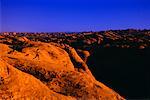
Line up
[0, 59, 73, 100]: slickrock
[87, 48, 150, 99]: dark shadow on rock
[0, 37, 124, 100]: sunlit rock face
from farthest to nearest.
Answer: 1. [87, 48, 150, 99]: dark shadow on rock
2. [0, 37, 124, 100]: sunlit rock face
3. [0, 59, 73, 100]: slickrock

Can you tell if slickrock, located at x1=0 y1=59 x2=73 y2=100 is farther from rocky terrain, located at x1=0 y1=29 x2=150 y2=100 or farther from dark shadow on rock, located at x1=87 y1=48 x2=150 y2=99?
dark shadow on rock, located at x1=87 y1=48 x2=150 y2=99

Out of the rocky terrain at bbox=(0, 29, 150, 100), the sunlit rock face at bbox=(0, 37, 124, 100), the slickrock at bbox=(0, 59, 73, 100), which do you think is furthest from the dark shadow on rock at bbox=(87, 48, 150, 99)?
the slickrock at bbox=(0, 59, 73, 100)

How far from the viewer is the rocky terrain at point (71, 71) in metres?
11.5

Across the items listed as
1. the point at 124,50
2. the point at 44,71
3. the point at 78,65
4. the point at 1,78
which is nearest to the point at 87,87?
the point at 44,71

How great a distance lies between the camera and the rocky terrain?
11508 millimetres

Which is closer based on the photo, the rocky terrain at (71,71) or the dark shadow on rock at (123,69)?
the rocky terrain at (71,71)

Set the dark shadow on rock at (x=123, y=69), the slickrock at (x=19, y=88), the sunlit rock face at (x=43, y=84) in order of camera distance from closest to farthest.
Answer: the slickrock at (x=19, y=88) → the sunlit rock face at (x=43, y=84) → the dark shadow on rock at (x=123, y=69)

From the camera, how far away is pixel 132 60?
3938 cm

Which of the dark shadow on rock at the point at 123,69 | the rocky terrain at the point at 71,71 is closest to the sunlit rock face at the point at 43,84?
the rocky terrain at the point at 71,71

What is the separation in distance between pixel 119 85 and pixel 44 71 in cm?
1896

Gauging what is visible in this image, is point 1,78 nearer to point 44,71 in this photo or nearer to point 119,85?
point 44,71

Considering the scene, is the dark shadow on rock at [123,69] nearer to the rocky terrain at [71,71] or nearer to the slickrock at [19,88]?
the rocky terrain at [71,71]

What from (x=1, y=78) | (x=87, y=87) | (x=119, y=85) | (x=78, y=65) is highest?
(x=1, y=78)

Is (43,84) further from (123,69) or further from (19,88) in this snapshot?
(123,69)
